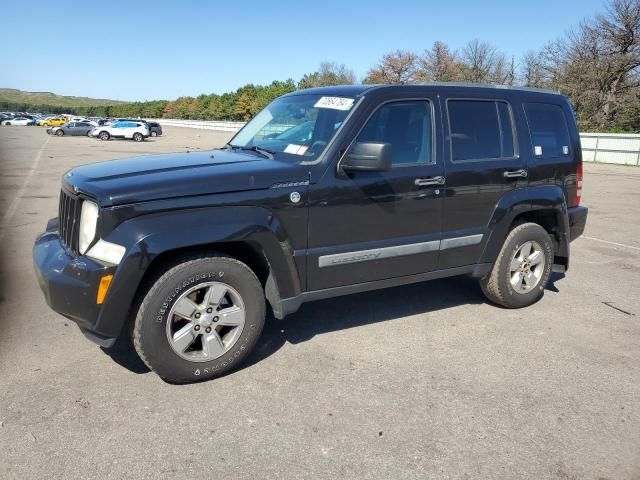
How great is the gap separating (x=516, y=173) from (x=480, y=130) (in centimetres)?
53

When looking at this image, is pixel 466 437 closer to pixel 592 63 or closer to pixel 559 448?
pixel 559 448

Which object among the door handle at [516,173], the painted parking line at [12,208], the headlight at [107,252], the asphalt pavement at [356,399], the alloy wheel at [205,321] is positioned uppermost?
the door handle at [516,173]

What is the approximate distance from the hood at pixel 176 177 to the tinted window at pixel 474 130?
1.47m

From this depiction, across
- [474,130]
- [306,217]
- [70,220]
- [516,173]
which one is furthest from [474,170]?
[70,220]

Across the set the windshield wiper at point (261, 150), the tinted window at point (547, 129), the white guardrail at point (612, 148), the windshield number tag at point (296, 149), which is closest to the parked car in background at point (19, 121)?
the white guardrail at point (612, 148)

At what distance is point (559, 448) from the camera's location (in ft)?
9.55

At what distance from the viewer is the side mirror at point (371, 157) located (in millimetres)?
3617

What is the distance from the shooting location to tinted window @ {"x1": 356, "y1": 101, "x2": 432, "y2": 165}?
4035mm

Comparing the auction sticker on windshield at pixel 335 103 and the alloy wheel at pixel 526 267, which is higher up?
the auction sticker on windshield at pixel 335 103

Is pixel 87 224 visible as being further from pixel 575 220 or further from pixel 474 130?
pixel 575 220

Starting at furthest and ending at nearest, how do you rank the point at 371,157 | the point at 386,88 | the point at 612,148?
the point at 612,148 < the point at 386,88 < the point at 371,157

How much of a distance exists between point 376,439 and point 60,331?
110 inches

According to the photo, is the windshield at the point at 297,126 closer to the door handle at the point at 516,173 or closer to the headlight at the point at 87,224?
the headlight at the point at 87,224

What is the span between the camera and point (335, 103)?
13.7ft
